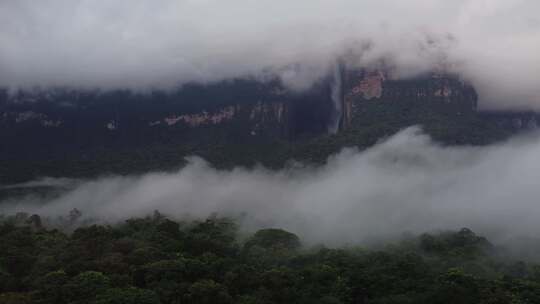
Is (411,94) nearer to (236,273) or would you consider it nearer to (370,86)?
(370,86)

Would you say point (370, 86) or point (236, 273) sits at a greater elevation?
point (370, 86)

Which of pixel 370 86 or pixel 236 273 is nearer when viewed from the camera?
pixel 236 273

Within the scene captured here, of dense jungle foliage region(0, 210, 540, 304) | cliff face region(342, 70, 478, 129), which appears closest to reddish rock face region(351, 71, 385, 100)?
cliff face region(342, 70, 478, 129)

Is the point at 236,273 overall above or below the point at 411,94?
below

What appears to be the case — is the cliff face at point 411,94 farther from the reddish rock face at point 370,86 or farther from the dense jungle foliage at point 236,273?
the dense jungle foliage at point 236,273

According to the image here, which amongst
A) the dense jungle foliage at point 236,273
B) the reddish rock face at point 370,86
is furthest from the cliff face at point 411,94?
the dense jungle foliage at point 236,273

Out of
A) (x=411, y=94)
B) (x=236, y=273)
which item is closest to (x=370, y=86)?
(x=411, y=94)

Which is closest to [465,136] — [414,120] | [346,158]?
[414,120]

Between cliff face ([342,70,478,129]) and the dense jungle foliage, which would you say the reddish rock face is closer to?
cliff face ([342,70,478,129])

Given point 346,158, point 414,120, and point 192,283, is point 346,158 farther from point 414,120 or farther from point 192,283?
point 192,283

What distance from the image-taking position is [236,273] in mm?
53406

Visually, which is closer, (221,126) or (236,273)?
(236,273)

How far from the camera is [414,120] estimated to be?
5049 inches

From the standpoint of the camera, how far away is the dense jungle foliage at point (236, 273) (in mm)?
47438
